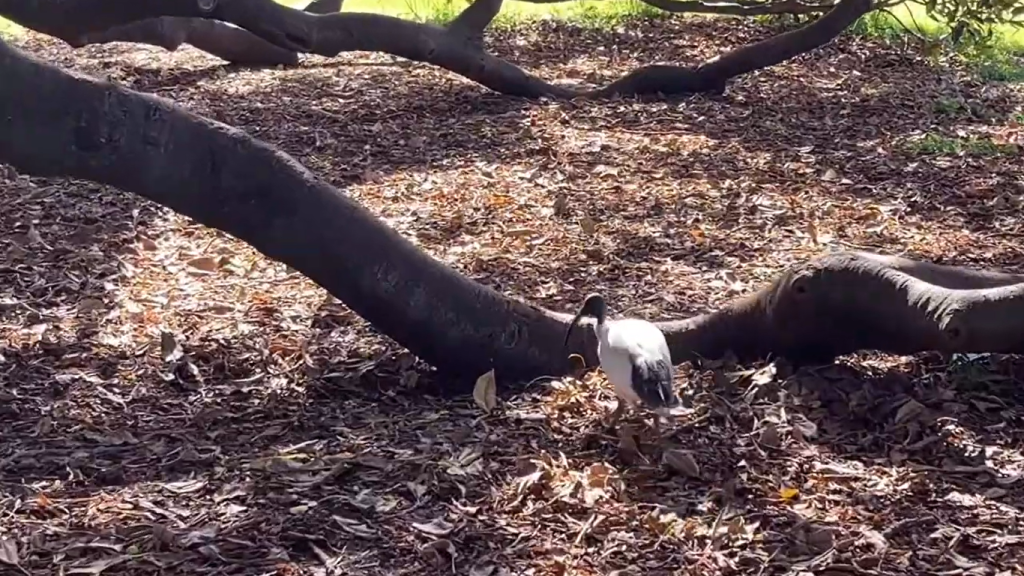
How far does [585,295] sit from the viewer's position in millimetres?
5613

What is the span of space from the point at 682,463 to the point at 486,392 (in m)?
0.82

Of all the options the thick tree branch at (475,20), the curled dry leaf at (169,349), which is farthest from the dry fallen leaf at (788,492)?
the thick tree branch at (475,20)

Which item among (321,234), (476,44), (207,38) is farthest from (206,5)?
(207,38)

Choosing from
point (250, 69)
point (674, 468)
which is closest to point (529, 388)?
point (674, 468)

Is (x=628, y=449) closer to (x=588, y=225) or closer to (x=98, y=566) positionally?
(x=98, y=566)

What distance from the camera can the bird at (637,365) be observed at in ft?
12.8

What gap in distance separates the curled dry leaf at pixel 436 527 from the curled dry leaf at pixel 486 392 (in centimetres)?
79

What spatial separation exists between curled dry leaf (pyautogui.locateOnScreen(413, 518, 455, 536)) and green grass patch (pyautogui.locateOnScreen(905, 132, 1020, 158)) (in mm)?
5299

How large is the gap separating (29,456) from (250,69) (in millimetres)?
6596

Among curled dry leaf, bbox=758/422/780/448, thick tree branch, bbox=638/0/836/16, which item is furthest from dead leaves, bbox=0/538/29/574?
thick tree branch, bbox=638/0/836/16

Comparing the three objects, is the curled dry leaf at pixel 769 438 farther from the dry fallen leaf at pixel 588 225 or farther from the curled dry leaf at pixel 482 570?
the dry fallen leaf at pixel 588 225

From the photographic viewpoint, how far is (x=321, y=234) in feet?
14.7

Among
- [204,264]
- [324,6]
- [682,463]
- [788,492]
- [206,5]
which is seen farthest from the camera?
[324,6]

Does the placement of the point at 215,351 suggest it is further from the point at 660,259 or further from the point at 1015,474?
the point at 1015,474
